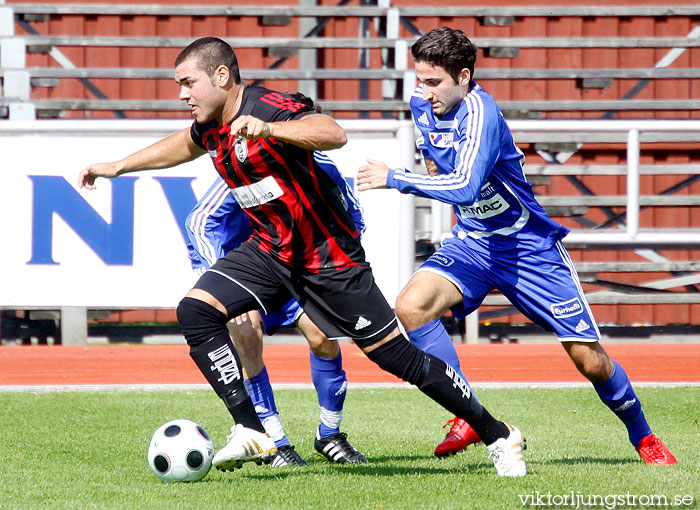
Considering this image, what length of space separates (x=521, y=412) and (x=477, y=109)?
2.48m

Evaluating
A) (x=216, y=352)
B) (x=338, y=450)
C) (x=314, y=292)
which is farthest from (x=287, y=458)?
(x=314, y=292)

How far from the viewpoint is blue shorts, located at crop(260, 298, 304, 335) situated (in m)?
5.24

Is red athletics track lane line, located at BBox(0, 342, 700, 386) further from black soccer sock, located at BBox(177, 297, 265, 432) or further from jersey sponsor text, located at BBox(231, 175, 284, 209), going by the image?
jersey sponsor text, located at BBox(231, 175, 284, 209)

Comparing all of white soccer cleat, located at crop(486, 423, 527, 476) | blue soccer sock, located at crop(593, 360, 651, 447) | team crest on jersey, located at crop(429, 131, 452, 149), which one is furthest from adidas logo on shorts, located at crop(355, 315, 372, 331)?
blue soccer sock, located at crop(593, 360, 651, 447)

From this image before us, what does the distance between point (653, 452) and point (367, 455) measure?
1404mm

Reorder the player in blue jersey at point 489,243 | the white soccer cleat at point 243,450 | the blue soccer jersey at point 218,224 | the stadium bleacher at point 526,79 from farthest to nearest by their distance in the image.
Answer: the stadium bleacher at point 526,79 → the blue soccer jersey at point 218,224 → the player in blue jersey at point 489,243 → the white soccer cleat at point 243,450

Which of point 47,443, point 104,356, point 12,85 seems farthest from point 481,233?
point 12,85

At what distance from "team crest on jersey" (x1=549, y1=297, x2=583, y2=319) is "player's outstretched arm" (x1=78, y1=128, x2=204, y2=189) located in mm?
1846

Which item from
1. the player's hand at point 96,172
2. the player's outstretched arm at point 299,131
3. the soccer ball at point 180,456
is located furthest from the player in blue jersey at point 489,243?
the player's hand at point 96,172

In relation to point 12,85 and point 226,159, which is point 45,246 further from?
point 226,159

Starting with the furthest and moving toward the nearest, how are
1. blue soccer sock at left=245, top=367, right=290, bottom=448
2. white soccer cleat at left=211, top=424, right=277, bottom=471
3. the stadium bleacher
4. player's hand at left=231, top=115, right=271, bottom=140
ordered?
the stadium bleacher, blue soccer sock at left=245, top=367, right=290, bottom=448, white soccer cleat at left=211, top=424, right=277, bottom=471, player's hand at left=231, top=115, right=271, bottom=140

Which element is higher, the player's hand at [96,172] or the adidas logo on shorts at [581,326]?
the player's hand at [96,172]

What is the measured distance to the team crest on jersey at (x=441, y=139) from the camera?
5172 millimetres

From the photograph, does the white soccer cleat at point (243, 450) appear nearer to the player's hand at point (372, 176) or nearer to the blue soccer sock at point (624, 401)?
the player's hand at point (372, 176)
